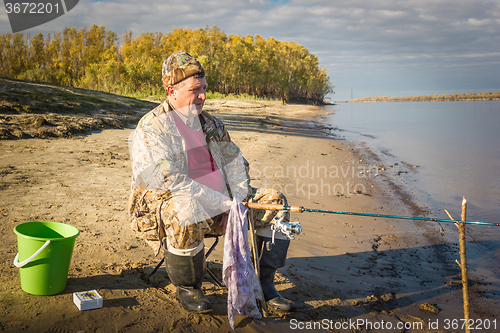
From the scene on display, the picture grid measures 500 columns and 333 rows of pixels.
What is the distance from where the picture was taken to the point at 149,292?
8.97 feet

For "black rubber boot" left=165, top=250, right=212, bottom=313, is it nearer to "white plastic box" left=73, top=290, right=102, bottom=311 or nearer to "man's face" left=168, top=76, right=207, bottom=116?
"white plastic box" left=73, top=290, right=102, bottom=311

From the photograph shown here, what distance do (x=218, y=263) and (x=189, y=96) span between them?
1646 mm

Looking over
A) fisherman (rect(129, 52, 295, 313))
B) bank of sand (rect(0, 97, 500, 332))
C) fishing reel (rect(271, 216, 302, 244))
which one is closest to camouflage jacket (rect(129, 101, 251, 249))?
fisherman (rect(129, 52, 295, 313))

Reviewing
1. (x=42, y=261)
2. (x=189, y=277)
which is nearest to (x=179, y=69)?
(x=189, y=277)

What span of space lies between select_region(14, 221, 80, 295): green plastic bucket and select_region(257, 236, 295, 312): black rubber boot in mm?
1359

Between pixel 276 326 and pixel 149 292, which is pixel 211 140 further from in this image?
pixel 276 326

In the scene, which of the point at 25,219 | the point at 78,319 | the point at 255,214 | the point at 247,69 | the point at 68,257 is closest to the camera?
the point at 78,319

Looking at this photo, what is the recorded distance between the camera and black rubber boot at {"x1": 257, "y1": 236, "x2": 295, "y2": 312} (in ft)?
8.85

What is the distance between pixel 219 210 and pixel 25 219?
247 centimetres

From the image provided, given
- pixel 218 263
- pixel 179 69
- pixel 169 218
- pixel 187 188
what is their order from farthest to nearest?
pixel 218 263 → pixel 179 69 → pixel 187 188 → pixel 169 218

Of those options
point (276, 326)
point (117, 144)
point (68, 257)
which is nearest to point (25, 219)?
point (68, 257)

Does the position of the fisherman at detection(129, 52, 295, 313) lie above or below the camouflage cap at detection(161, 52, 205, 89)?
below

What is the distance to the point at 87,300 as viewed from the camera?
2352 mm

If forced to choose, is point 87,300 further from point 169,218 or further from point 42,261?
point 169,218
